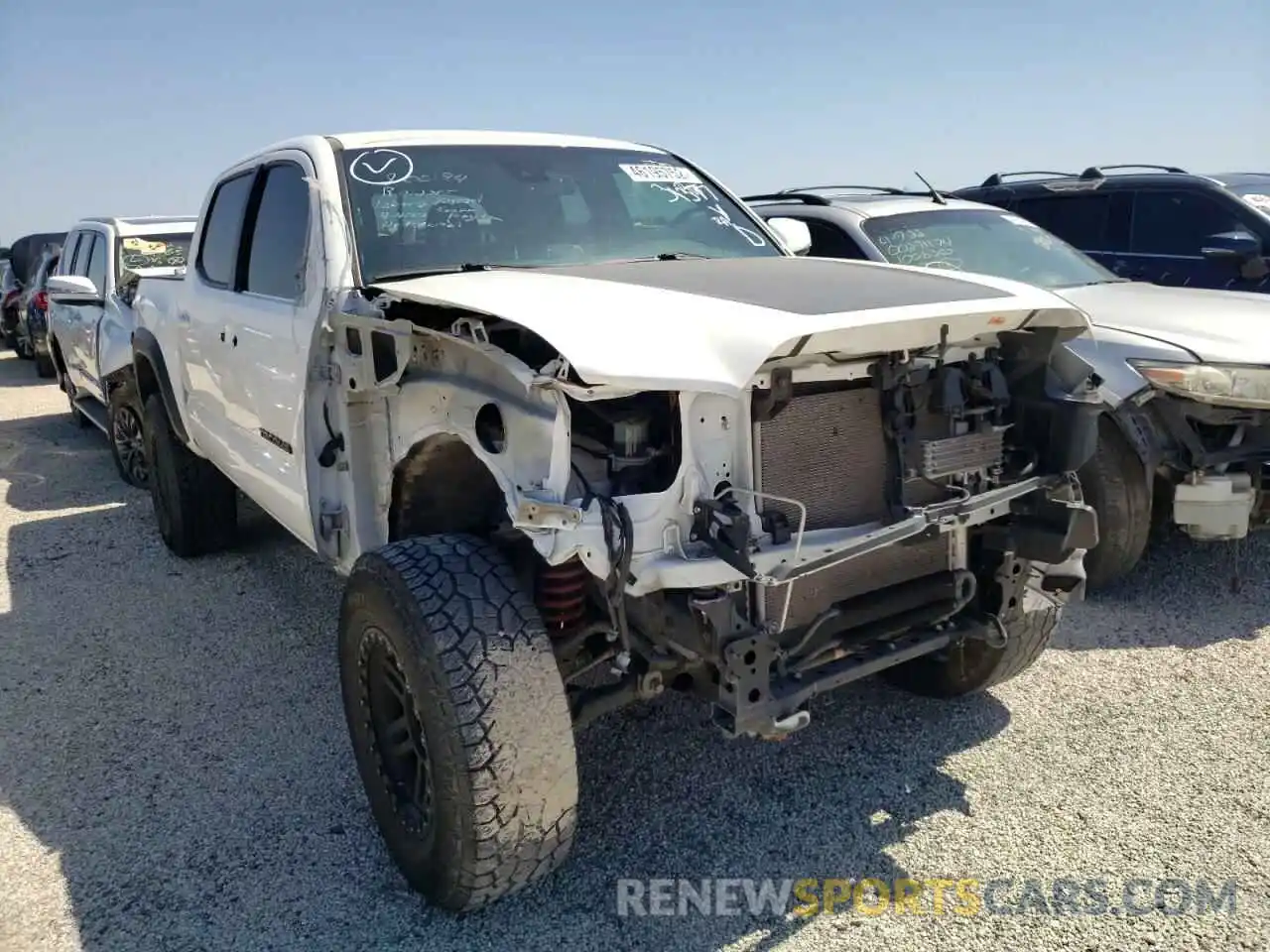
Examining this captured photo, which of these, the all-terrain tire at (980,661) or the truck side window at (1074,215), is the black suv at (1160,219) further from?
the all-terrain tire at (980,661)

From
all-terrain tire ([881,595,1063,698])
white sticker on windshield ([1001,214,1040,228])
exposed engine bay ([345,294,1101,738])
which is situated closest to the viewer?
exposed engine bay ([345,294,1101,738])

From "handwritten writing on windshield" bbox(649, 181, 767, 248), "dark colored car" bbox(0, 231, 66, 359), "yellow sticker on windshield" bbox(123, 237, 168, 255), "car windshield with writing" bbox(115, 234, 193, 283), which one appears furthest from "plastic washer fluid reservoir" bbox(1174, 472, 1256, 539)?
"dark colored car" bbox(0, 231, 66, 359)

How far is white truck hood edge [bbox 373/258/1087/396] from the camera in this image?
7.26 ft

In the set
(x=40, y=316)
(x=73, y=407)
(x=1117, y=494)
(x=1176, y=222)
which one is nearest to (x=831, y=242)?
(x=1117, y=494)

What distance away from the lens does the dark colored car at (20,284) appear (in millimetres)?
16219

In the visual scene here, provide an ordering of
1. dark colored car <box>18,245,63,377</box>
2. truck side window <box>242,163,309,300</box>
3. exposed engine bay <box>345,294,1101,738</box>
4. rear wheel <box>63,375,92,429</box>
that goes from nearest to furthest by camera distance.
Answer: exposed engine bay <box>345,294,1101,738</box> → truck side window <box>242,163,309,300</box> → rear wheel <box>63,375,92,429</box> → dark colored car <box>18,245,63,377</box>

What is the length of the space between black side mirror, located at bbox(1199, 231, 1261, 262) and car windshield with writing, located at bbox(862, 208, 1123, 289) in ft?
2.15

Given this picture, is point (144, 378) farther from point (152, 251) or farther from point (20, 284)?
point (20, 284)

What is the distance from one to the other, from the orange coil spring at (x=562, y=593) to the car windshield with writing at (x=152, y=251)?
6368 millimetres

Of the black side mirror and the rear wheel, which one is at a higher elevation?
the black side mirror

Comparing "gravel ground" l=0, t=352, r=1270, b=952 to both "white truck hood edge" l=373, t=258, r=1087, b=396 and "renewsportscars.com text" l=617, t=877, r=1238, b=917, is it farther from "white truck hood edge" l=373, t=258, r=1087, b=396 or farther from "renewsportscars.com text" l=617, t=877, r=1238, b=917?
"white truck hood edge" l=373, t=258, r=1087, b=396

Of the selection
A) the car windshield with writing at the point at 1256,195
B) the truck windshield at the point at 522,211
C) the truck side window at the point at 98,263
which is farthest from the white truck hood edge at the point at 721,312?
the truck side window at the point at 98,263

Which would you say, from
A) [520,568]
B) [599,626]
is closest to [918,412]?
[599,626]

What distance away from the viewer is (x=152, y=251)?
26.7 feet
